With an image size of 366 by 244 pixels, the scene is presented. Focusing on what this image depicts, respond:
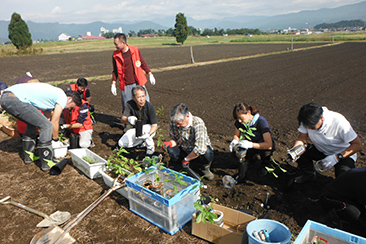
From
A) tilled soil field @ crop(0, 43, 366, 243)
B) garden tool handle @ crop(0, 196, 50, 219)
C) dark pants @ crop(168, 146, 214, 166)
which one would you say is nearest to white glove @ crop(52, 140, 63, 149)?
tilled soil field @ crop(0, 43, 366, 243)

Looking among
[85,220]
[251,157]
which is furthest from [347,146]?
[85,220]

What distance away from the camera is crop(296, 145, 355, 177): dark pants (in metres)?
3.21

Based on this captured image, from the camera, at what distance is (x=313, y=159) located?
3.71 metres

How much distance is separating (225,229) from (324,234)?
0.80 meters

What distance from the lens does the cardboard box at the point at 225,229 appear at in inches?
93.5

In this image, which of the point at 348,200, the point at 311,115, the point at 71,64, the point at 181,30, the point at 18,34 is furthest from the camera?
the point at 181,30

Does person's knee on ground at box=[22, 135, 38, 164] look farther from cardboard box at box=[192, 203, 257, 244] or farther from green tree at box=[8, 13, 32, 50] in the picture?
green tree at box=[8, 13, 32, 50]

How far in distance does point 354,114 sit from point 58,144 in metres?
6.70

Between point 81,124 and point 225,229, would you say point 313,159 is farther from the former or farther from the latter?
point 81,124

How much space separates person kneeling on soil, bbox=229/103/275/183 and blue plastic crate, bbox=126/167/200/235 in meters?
0.92

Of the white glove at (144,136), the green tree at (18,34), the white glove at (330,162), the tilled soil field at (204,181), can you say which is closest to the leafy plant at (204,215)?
the tilled soil field at (204,181)

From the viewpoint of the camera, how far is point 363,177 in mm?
2385

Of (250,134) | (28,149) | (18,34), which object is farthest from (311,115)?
(18,34)

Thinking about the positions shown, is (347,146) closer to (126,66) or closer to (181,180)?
(181,180)
